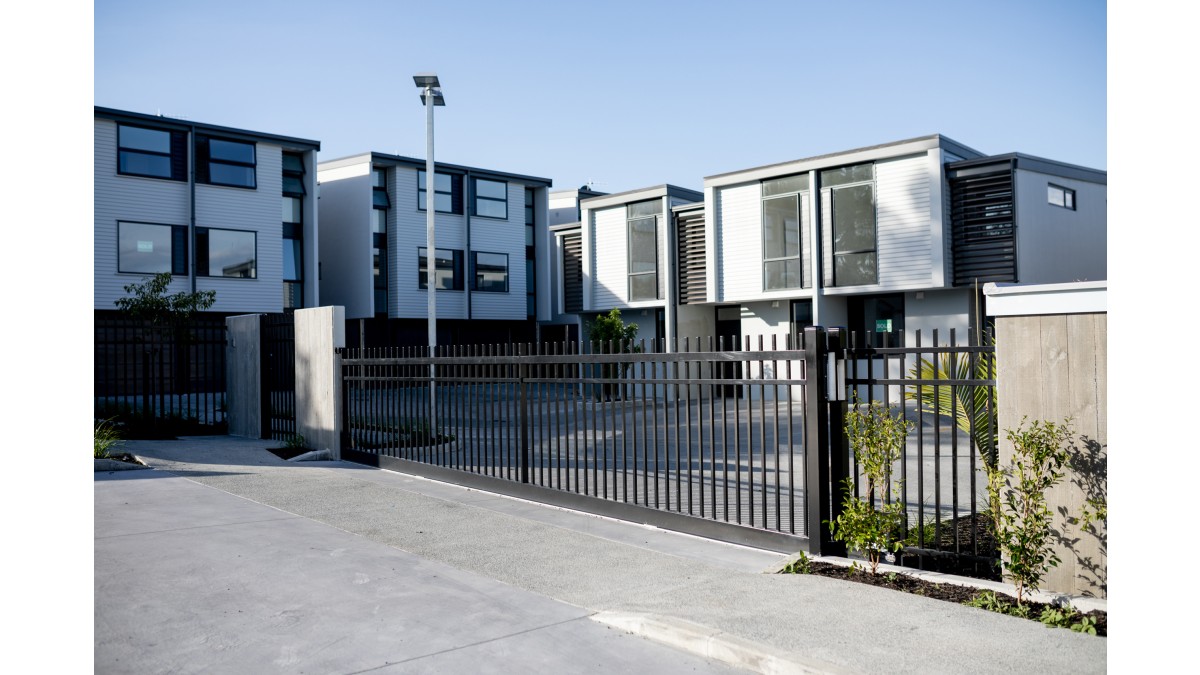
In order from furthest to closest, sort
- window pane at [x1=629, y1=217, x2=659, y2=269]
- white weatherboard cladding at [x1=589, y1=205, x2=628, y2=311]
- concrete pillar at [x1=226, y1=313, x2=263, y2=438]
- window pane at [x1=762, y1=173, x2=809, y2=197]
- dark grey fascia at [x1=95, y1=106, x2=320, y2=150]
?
1. white weatherboard cladding at [x1=589, y1=205, x2=628, y2=311]
2. window pane at [x1=629, y1=217, x2=659, y2=269]
3. dark grey fascia at [x1=95, y1=106, x2=320, y2=150]
4. window pane at [x1=762, y1=173, x2=809, y2=197]
5. concrete pillar at [x1=226, y1=313, x2=263, y2=438]

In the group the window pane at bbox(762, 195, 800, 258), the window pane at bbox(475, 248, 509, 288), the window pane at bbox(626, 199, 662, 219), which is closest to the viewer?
the window pane at bbox(762, 195, 800, 258)

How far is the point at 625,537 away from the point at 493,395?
9.16 feet

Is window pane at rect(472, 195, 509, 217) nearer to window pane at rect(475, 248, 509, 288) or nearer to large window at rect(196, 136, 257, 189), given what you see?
window pane at rect(475, 248, 509, 288)

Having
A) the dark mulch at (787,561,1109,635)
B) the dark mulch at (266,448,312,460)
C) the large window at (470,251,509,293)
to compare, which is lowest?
the dark mulch at (266,448,312,460)

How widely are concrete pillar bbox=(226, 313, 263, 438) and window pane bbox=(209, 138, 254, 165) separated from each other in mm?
16092

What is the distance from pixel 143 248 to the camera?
Answer: 28938 mm

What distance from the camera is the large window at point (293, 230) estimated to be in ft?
109

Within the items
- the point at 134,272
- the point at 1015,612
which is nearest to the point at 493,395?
the point at 1015,612

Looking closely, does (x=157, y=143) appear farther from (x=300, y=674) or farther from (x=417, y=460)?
(x=300, y=674)

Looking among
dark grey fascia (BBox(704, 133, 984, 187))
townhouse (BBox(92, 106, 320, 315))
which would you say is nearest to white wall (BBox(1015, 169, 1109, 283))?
dark grey fascia (BBox(704, 133, 984, 187))

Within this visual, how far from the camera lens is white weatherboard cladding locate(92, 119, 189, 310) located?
1099 inches

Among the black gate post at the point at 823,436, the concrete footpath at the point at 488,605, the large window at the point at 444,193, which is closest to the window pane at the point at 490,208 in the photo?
the large window at the point at 444,193

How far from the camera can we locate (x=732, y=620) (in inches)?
206

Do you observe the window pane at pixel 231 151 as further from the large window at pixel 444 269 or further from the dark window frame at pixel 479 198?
the dark window frame at pixel 479 198
